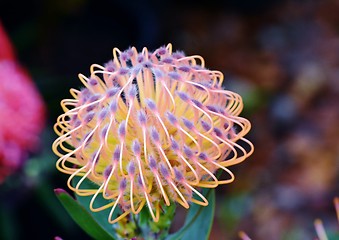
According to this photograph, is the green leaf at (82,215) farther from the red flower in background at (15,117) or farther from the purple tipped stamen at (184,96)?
the red flower in background at (15,117)

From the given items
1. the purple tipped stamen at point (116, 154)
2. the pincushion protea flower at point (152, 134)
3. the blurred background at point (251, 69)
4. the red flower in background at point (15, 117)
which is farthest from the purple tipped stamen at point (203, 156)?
the blurred background at point (251, 69)

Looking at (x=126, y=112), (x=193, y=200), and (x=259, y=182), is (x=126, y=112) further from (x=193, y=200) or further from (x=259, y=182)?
(x=259, y=182)

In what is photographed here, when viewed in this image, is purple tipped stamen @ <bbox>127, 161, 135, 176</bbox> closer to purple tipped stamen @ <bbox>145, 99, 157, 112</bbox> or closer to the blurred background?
purple tipped stamen @ <bbox>145, 99, 157, 112</bbox>

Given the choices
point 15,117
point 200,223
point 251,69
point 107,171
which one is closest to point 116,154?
point 107,171

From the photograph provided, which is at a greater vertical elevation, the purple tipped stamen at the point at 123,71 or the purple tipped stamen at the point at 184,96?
the purple tipped stamen at the point at 123,71

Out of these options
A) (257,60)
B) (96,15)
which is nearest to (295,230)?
(257,60)

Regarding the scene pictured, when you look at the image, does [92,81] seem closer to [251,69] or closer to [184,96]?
[184,96]
